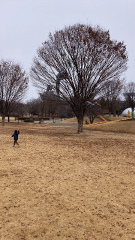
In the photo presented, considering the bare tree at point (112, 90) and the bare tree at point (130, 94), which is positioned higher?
the bare tree at point (130, 94)

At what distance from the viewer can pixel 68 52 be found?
18.5m

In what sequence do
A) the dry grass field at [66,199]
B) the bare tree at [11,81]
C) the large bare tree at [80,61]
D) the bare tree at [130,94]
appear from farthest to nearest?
the bare tree at [130,94], the bare tree at [11,81], the large bare tree at [80,61], the dry grass field at [66,199]

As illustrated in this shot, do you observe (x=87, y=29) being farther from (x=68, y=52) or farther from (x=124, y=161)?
(x=124, y=161)

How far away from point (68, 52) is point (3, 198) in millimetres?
16304

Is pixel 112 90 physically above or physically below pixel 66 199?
above

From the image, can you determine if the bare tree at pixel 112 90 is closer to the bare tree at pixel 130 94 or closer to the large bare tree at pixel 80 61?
the large bare tree at pixel 80 61

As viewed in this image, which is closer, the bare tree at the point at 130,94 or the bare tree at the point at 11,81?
the bare tree at the point at 11,81

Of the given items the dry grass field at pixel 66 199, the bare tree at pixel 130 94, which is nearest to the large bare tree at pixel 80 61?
the dry grass field at pixel 66 199

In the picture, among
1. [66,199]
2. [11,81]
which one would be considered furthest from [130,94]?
[66,199]

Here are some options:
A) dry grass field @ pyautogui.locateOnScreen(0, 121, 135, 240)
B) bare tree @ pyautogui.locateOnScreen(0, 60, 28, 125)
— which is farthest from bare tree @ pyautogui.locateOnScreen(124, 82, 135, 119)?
dry grass field @ pyautogui.locateOnScreen(0, 121, 135, 240)

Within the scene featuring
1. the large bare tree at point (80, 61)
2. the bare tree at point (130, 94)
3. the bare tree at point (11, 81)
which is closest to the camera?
the large bare tree at point (80, 61)

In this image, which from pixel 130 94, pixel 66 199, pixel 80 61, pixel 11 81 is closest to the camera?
pixel 66 199

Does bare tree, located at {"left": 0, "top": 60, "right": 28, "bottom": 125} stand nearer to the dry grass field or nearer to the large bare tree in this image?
the large bare tree

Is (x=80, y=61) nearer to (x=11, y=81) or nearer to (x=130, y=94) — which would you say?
(x=11, y=81)
